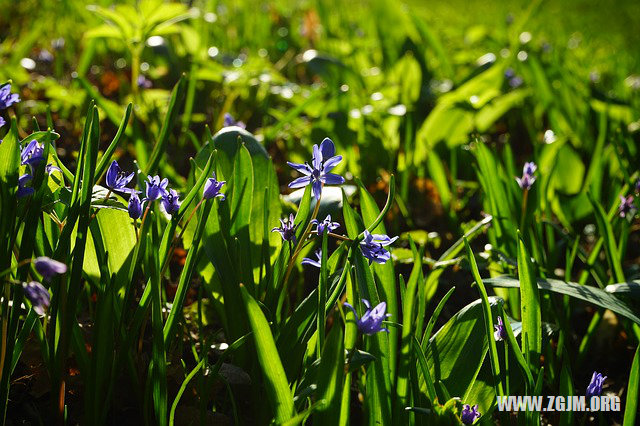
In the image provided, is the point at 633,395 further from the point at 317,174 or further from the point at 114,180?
the point at 114,180

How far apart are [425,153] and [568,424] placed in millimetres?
1380

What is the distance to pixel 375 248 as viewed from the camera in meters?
1.06

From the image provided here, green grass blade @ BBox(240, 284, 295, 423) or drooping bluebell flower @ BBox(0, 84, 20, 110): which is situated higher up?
drooping bluebell flower @ BBox(0, 84, 20, 110)

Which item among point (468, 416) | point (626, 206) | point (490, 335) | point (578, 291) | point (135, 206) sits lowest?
point (468, 416)

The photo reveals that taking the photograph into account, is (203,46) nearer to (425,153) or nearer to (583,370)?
(425,153)

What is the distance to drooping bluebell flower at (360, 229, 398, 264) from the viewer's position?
105cm

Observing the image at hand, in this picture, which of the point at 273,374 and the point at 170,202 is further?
the point at 170,202

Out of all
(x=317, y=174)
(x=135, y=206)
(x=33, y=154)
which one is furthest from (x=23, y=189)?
(x=317, y=174)

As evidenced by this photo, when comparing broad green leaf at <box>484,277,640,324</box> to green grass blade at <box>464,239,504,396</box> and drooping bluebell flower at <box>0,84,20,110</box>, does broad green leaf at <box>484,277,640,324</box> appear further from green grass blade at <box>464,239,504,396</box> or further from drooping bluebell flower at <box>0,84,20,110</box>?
drooping bluebell flower at <box>0,84,20,110</box>

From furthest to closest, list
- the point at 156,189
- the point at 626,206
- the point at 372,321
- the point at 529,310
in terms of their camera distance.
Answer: the point at 626,206 < the point at 529,310 < the point at 156,189 < the point at 372,321

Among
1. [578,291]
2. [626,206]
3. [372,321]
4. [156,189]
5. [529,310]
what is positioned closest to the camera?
[372,321]

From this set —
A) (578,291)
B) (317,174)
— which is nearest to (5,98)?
(317,174)

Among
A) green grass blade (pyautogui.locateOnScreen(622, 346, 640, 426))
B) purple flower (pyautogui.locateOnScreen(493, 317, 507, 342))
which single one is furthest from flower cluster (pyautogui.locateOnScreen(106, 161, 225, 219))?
green grass blade (pyautogui.locateOnScreen(622, 346, 640, 426))

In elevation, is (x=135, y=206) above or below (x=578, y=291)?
above
